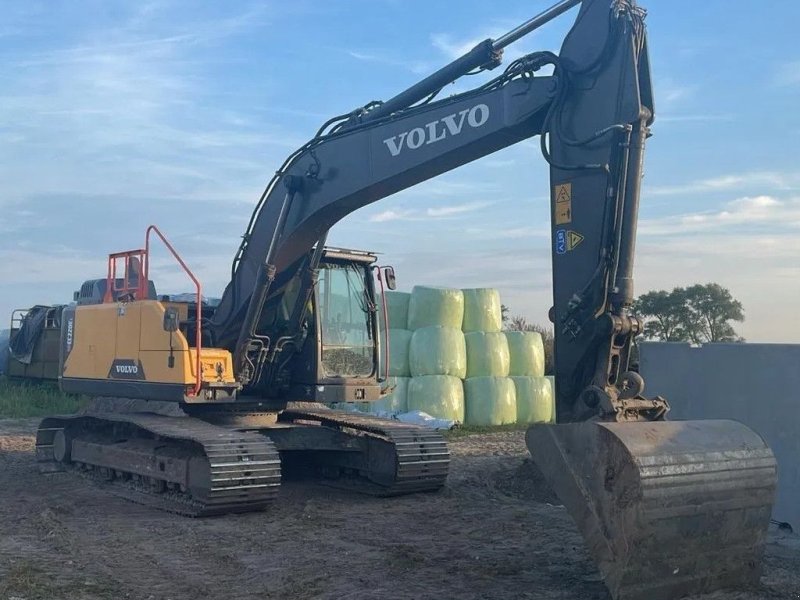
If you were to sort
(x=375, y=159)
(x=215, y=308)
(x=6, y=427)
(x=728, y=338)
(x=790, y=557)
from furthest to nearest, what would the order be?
(x=728, y=338)
(x=6, y=427)
(x=215, y=308)
(x=375, y=159)
(x=790, y=557)

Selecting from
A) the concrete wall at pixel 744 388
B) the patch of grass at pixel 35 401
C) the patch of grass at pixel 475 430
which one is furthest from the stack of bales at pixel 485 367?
the patch of grass at pixel 35 401

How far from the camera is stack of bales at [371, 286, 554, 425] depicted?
55.8ft

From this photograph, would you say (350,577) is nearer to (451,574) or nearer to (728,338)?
(451,574)

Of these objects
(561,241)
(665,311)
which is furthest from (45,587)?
(665,311)

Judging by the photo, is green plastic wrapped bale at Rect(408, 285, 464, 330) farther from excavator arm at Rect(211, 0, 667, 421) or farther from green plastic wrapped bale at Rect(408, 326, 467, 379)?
excavator arm at Rect(211, 0, 667, 421)

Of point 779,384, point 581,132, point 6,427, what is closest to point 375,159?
point 581,132

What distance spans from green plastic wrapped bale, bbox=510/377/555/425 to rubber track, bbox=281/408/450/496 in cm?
742

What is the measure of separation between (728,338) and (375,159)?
18.8m

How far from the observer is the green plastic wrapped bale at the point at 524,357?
59.6ft

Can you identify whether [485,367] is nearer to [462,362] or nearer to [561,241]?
[462,362]

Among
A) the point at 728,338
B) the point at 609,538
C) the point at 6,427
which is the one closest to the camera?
the point at 609,538

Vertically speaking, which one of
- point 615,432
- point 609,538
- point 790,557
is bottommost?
point 790,557

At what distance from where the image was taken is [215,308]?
10688 mm

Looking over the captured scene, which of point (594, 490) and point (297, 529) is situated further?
point (297, 529)
